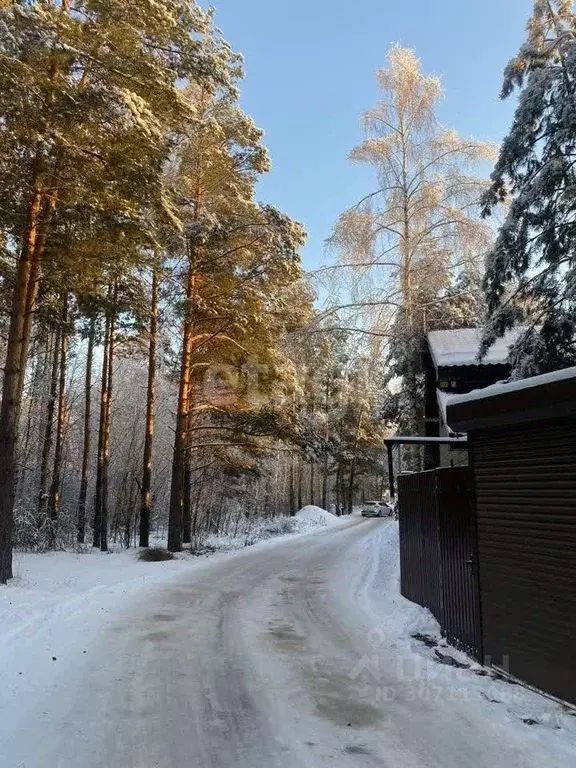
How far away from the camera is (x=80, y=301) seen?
37.1 ft

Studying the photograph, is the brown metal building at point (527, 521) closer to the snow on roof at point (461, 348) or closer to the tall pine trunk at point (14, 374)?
the snow on roof at point (461, 348)

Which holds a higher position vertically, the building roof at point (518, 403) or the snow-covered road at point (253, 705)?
the building roof at point (518, 403)

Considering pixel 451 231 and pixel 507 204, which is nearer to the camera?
pixel 507 204

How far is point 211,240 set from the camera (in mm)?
14789

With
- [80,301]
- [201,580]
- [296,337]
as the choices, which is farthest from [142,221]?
[201,580]

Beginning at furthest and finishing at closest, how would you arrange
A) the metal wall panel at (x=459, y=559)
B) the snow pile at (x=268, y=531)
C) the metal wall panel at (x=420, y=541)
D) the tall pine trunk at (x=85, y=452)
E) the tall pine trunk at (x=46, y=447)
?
the snow pile at (x=268, y=531)
the tall pine trunk at (x=85, y=452)
the tall pine trunk at (x=46, y=447)
the metal wall panel at (x=420, y=541)
the metal wall panel at (x=459, y=559)

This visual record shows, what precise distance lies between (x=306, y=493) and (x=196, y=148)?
44475 millimetres

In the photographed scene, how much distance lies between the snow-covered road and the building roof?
225 centimetres

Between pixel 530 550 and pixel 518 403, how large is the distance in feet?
4.17

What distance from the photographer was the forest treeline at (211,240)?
362 inches

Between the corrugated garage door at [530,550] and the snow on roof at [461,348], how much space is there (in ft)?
21.8

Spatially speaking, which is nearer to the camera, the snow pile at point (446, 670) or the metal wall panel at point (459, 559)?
the snow pile at point (446, 670)

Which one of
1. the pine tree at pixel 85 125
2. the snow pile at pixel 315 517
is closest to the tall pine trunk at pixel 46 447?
the pine tree at pixel 85 125

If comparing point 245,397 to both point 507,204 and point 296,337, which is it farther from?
point 507,204
